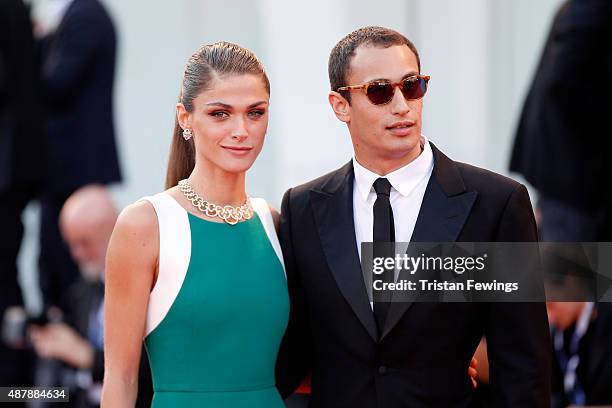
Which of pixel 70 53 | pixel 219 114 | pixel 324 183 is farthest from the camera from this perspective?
pixel 70 53

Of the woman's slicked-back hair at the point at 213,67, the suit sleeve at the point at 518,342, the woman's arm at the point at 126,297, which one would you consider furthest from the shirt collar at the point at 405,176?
the woman's arm at the point at 126,297

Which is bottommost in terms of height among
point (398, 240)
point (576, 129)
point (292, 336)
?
point (292, 336)

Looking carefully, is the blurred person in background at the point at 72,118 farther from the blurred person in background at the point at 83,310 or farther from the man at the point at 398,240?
the man at the point at 398,240

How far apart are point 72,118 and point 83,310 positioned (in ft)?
3.70

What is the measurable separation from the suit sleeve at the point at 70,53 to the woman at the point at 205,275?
2.86 metres

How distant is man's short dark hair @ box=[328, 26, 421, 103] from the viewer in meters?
3.22

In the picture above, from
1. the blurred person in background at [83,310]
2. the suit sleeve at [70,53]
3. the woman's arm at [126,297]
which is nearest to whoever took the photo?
the woman's arm at [126,297]

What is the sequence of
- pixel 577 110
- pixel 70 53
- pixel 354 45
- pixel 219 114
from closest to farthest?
pixel 219 114
pixel 354 45
pixel 577 110
pixel 70 53

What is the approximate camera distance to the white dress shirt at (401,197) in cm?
321

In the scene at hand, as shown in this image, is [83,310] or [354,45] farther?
[83,310]

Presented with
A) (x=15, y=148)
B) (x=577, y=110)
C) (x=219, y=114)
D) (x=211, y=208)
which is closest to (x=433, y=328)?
(x=211, y=208)

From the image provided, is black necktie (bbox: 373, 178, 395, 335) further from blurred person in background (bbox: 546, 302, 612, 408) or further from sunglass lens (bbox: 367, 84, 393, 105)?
blurred person in background (bbox: 546, 302, 612, 408)

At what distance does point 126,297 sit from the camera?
3.04 metres

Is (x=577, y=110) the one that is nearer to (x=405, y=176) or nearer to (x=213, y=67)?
(x=405, y=176)
